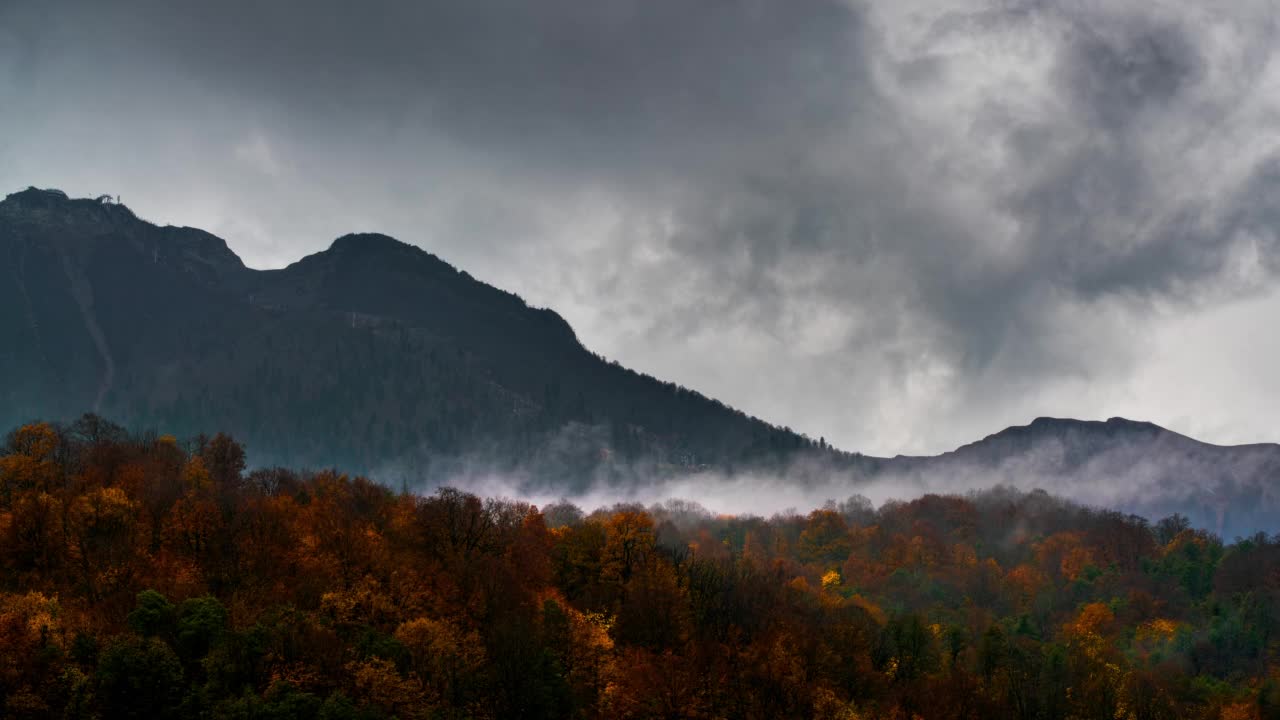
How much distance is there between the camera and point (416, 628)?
109812 millimetres

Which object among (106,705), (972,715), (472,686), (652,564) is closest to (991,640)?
(972,715)

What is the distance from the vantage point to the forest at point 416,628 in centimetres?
9444

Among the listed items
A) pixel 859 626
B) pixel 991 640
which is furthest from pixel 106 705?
pixel 991 640

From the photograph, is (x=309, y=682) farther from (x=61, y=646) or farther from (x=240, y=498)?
(x=240, y=498)

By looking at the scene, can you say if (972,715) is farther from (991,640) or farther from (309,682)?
(309,682)

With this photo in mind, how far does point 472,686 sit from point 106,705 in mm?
32252

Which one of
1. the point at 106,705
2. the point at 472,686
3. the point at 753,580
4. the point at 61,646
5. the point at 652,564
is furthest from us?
the point at 753,580

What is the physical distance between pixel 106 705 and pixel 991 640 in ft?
411

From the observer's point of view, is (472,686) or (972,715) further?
(972,715)

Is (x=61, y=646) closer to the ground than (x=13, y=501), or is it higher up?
closer to the ground

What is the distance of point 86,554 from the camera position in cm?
11806

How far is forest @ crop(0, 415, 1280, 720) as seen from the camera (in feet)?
310

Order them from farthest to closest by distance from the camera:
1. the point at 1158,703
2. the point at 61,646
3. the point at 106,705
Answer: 1. the point at 1158,703
2. the point at 61,646
3. the point at 106,705

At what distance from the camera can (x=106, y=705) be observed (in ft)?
289
